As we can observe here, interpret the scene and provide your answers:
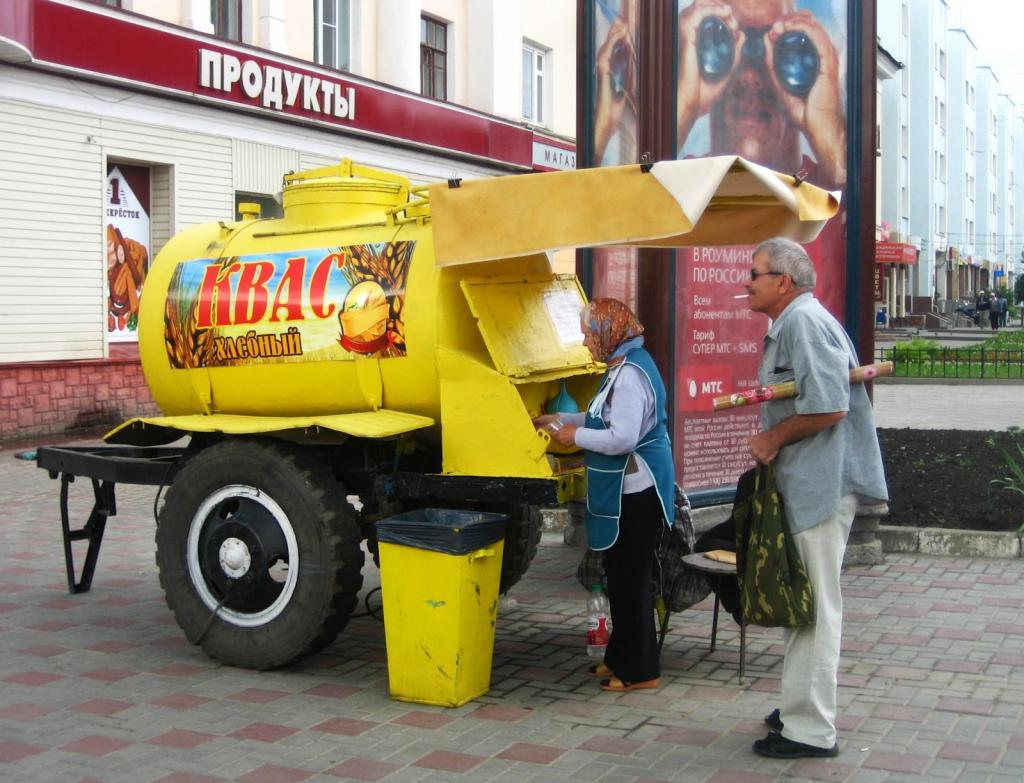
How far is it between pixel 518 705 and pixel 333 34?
58.1ft

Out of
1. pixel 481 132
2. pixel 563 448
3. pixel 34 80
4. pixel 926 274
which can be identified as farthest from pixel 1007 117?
pixel 563 448

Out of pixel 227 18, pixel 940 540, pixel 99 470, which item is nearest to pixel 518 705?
pixel 99 470

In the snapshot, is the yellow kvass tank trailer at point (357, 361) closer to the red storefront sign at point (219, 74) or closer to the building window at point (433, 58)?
the red storefront sign at point (219, 74)

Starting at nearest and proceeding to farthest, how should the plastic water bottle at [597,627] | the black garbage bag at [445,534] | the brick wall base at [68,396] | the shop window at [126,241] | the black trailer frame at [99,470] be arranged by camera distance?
the black garbage bag at [445,534]
the plastic water bottle at [597,627]
the black trailer frame at [99,470]
the brick wall base at [68,396]
the shop window at [126,241]

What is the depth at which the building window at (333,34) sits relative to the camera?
20.9m

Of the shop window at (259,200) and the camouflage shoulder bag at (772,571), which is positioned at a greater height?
the shop window at (259,200)

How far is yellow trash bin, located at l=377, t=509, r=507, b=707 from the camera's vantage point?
18.1ft

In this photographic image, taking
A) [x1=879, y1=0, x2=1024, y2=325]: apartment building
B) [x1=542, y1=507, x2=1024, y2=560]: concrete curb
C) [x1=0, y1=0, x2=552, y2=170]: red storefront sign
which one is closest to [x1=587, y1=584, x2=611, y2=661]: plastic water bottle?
[x1=542, y1=507, x2=1024, y2=560]: concrete curb

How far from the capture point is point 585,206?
5.49 metres

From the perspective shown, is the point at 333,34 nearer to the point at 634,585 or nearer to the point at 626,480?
the point at 626,480

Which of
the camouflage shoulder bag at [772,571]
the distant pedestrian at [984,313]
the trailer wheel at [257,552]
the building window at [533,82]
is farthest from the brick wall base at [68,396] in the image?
the distant pedestrian at [984,313]

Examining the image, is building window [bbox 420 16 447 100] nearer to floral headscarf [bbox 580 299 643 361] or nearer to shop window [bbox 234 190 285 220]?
shop window [bbox 234 190 285 220]

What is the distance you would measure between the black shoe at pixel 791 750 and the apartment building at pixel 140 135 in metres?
A: 12.0

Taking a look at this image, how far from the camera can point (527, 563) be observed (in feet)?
24.3
